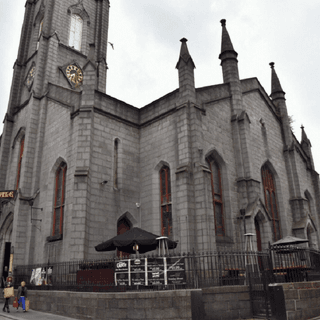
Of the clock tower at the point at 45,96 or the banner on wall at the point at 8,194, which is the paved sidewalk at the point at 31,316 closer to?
the clock tower at the point at 45,96

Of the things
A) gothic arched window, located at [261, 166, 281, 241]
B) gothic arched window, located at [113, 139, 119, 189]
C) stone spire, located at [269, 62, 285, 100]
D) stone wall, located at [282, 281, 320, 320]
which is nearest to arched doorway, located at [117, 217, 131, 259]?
gothic arched window, located at [113, 139, 119, 189]

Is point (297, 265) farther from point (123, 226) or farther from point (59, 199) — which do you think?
point (59, 199)

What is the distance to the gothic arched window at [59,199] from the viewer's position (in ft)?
61.4

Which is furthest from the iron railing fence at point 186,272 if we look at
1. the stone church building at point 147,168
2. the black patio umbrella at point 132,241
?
the stone church building at point 147,168

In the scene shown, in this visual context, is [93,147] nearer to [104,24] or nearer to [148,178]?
[148,178]

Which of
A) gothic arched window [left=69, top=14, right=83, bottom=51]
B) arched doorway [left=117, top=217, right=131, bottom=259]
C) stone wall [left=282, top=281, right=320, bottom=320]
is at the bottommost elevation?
stone wall [left=282, top=281, right=320, bottom=320]

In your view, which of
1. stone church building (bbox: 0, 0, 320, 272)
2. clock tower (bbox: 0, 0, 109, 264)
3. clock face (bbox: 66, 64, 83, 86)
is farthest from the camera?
clock face (bbox: 66, 64, 83, 86)

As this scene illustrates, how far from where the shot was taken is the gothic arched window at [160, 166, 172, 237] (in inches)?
720

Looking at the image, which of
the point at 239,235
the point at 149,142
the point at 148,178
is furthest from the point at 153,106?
the point at 239,235

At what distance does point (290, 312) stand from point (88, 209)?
10.7m

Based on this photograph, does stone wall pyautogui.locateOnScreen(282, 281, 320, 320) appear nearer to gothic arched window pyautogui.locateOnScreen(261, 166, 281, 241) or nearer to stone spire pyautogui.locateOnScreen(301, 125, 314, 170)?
gothic arched window pyautogui.locateOnScreen(261, 166, 281, 241)

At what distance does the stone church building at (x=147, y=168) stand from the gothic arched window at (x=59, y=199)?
65mm

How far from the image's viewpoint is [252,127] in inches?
907

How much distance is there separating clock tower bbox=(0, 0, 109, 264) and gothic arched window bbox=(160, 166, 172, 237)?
5271 millimetres
